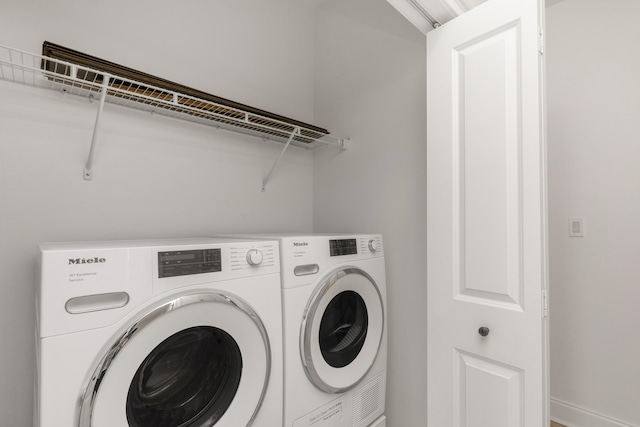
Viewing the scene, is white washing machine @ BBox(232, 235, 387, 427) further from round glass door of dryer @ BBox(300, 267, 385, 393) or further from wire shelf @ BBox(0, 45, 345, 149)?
wire shelf @ BBox(0, 45, 345, 149)

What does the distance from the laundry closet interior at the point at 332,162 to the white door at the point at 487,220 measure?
15.8 inches

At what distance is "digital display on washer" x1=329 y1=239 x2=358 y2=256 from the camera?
1.45 m

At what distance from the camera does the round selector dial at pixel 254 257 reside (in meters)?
1.14

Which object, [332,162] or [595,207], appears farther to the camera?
[332,162]

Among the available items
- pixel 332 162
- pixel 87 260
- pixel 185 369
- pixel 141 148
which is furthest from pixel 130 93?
pixel 332 162

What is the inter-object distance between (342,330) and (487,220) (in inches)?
34.3

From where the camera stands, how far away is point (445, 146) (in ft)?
4.19

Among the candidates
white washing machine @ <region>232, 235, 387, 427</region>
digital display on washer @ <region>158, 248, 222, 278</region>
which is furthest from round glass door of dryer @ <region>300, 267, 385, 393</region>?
digital display on washer @ <region>158, 248, 222, 278</region>

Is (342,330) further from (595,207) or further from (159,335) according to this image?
(595,207)

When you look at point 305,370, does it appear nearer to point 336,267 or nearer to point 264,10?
point 336,267

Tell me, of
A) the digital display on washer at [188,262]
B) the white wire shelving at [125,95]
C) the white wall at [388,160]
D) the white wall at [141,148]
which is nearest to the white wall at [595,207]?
the white wall at [388,160]

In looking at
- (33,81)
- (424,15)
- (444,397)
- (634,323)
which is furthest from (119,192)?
(634,323)

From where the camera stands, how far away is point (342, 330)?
5.20 ft

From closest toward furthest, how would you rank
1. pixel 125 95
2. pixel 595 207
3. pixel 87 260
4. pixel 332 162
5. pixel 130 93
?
pixel 87 260, pixel 130 93, pixel 125 95, pixel 595 207, pixel 332 162
